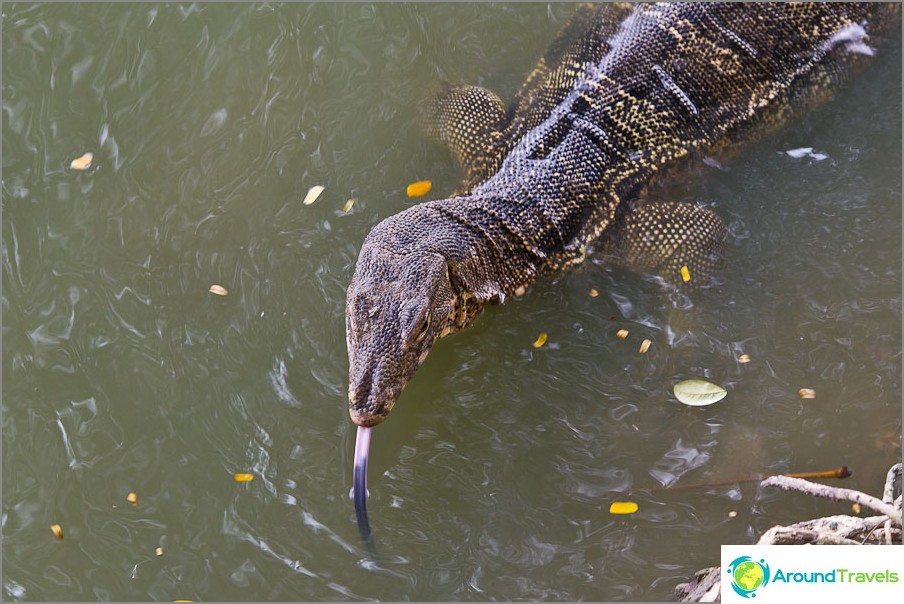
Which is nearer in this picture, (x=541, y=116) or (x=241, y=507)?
(x=241, y=507)

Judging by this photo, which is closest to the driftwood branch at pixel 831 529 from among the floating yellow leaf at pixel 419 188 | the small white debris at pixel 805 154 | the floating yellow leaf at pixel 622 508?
the floating yellow leaf at pixel 622 508

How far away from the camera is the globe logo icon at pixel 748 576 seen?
3.67 meters

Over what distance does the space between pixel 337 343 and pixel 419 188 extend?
1.23 m

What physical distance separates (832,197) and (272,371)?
362 centimetres

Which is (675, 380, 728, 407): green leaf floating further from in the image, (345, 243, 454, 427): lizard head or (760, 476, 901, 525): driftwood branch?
(345, 243, 454, 427): lizard head

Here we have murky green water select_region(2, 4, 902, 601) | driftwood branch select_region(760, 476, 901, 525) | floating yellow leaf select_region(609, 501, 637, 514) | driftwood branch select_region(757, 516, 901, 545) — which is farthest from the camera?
floating yellow leaf select_region(609, 501, 637, 514)

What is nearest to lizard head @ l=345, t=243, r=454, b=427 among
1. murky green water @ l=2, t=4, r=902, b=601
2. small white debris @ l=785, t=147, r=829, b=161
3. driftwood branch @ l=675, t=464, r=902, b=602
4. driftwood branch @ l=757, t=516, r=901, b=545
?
murky green water @ l=2, t=4, r=902, b=601

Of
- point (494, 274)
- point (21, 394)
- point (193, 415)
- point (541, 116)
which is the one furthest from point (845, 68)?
point (21, 394)

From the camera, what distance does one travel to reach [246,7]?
6.20 m

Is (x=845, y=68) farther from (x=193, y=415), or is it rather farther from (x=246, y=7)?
(x=193, y=415)

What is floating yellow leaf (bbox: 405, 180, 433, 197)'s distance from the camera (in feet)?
17.6

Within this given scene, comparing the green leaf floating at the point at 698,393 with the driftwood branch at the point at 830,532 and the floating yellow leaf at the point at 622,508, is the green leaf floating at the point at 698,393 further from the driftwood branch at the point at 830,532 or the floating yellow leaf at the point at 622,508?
the driftwood branch at the point at 830,532

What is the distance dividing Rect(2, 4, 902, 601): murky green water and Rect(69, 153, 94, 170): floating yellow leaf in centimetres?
5

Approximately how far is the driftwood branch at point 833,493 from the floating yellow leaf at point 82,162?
14.3 feet
